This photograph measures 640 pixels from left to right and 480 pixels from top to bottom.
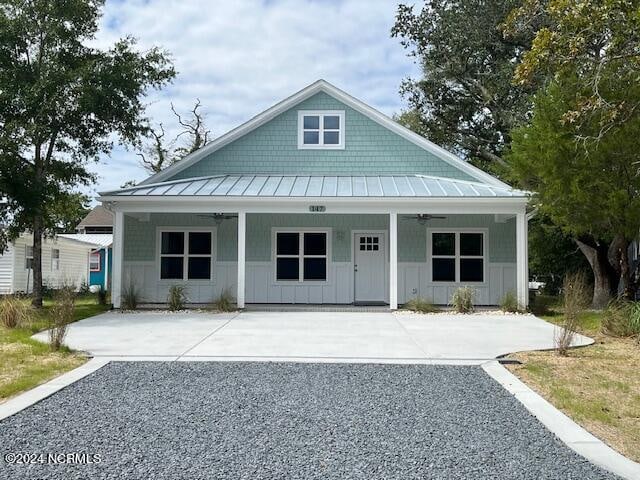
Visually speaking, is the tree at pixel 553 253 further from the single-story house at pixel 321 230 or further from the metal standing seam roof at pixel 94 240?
the metal standing seam roof at pixel 94 240

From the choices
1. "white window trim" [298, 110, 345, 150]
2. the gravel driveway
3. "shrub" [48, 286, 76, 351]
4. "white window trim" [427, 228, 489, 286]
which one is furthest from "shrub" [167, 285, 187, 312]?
the gravel driveway

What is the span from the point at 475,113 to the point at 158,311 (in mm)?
17859

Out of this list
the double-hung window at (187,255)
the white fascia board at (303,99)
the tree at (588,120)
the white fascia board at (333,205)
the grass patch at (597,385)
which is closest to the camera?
the grass patch at (597,385)

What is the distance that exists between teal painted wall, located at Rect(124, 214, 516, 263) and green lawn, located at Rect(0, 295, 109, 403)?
6.73 m

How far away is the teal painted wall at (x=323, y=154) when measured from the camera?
688 inches

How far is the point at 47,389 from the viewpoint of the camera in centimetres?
634

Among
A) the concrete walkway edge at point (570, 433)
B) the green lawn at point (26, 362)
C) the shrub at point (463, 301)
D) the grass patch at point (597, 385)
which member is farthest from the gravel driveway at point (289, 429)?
the shrub at point (463, 301)

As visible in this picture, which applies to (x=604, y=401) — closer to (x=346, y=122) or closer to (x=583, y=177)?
(x=583, y=177)

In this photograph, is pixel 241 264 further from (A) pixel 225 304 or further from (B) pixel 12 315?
(B) pixel 12 315

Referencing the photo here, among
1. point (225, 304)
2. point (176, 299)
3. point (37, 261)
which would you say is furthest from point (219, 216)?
point (37, 261)

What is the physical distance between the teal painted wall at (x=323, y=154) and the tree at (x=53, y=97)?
2.77 metres

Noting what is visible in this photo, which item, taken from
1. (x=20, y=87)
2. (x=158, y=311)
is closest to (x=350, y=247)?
(x=158, y=311)

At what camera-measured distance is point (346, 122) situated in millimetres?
17641

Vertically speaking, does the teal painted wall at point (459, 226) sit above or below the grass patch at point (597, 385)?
above
